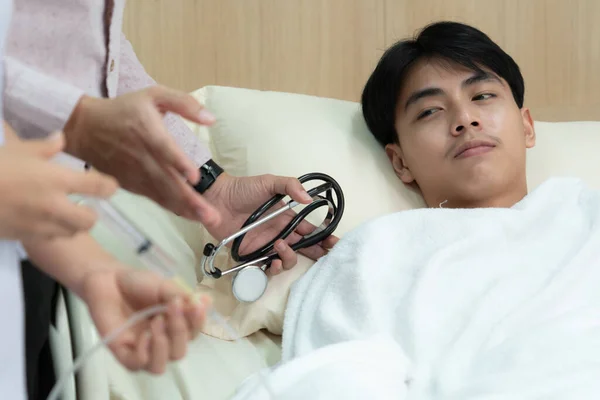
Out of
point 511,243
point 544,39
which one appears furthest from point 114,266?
point 544,39

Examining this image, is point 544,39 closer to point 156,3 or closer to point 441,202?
point 441,202

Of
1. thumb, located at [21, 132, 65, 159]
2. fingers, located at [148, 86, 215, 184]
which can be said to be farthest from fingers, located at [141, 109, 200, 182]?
thumb, located at [21, 132, 65, 159]

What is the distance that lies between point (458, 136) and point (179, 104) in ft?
2.86

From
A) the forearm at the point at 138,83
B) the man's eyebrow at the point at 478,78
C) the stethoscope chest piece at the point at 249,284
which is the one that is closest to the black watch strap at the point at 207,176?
the forearm at the point at 138,83

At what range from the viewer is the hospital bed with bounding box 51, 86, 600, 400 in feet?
2.30

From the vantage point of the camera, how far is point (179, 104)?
19.1 inches

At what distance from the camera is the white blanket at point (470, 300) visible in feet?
2.68

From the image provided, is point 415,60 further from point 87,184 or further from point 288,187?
point 87,184

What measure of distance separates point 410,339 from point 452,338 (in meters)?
0.07

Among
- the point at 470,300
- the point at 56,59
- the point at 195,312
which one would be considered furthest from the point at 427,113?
the point at 195,312

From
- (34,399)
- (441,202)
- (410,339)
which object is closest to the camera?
(34,399)

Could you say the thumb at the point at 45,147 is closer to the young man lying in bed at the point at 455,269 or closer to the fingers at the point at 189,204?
the fingers at the point at 189,204

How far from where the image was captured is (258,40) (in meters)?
1.63

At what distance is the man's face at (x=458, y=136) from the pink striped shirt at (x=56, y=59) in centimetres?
78
